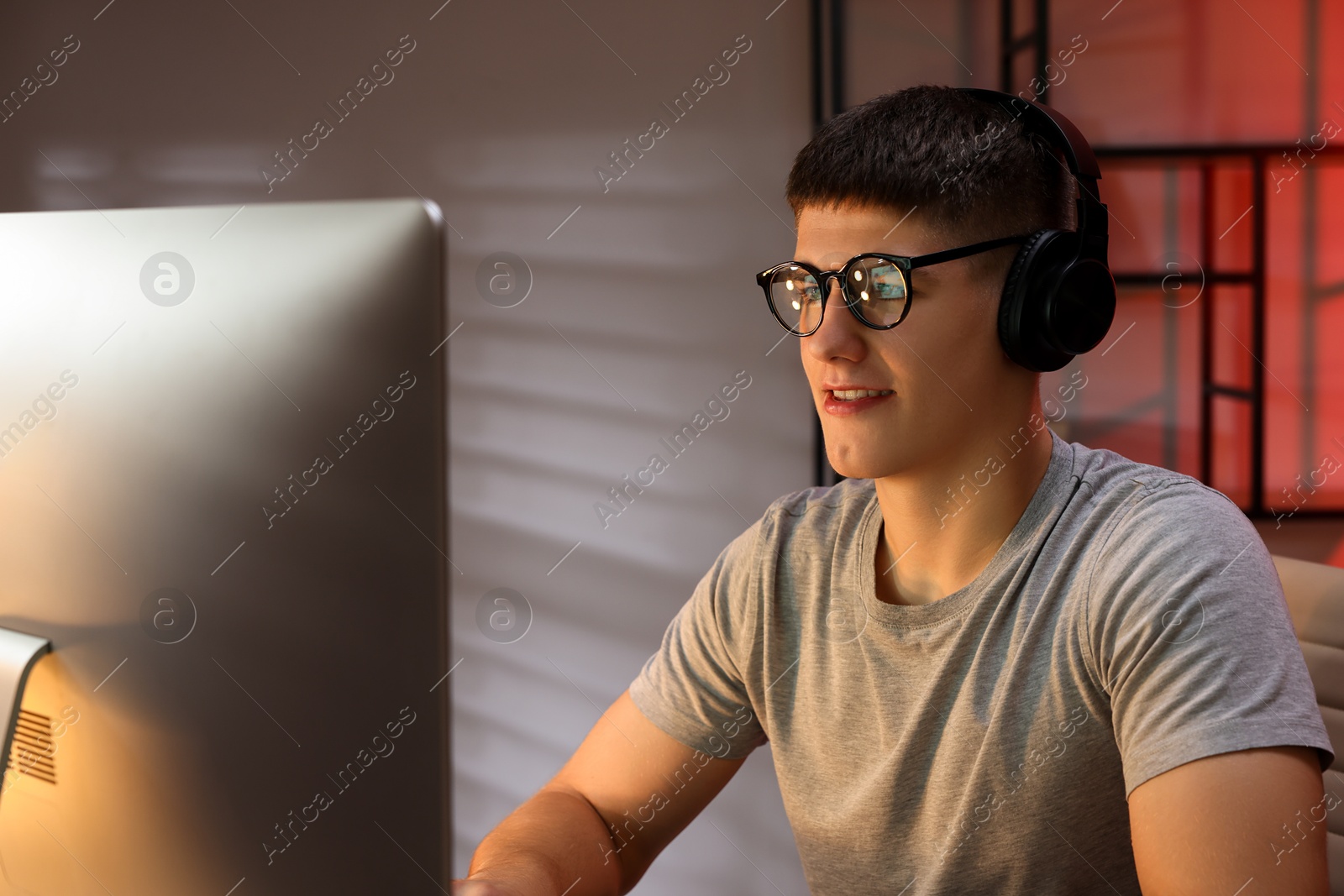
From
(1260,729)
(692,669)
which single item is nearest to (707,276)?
(692,669)

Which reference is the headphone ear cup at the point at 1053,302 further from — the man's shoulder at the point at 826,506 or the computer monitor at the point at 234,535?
the computer monitor at the point at 234,535

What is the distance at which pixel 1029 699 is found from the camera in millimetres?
855

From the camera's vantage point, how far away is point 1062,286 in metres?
0.90

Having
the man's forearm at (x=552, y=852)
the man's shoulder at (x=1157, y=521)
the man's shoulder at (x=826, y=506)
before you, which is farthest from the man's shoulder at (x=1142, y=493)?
the man's forearm at (x=552, y=852)

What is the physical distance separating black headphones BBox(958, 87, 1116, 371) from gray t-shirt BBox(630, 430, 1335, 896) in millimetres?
127

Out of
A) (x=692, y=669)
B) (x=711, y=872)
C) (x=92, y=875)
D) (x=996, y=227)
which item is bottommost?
(x=711, y=872)

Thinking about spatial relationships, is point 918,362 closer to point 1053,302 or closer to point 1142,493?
point 1053,302

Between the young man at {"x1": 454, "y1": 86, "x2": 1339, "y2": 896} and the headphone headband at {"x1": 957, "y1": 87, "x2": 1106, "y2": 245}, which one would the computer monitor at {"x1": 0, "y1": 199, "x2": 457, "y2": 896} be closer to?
the young man at {"x1": 454, "y1": 86, "x2": 1339, "y2": 896}

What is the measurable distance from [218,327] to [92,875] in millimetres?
291

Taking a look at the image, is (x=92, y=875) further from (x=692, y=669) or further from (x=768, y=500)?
(x=768, y=500)

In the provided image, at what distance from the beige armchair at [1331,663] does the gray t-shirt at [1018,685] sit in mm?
348

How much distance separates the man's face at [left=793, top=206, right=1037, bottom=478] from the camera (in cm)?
93

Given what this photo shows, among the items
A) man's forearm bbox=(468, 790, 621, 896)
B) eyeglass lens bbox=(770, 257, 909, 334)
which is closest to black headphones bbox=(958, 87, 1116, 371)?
eyeglass lens bbox=(770, 257, 909, 334)

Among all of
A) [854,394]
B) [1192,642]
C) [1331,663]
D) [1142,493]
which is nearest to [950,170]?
[854,394]
